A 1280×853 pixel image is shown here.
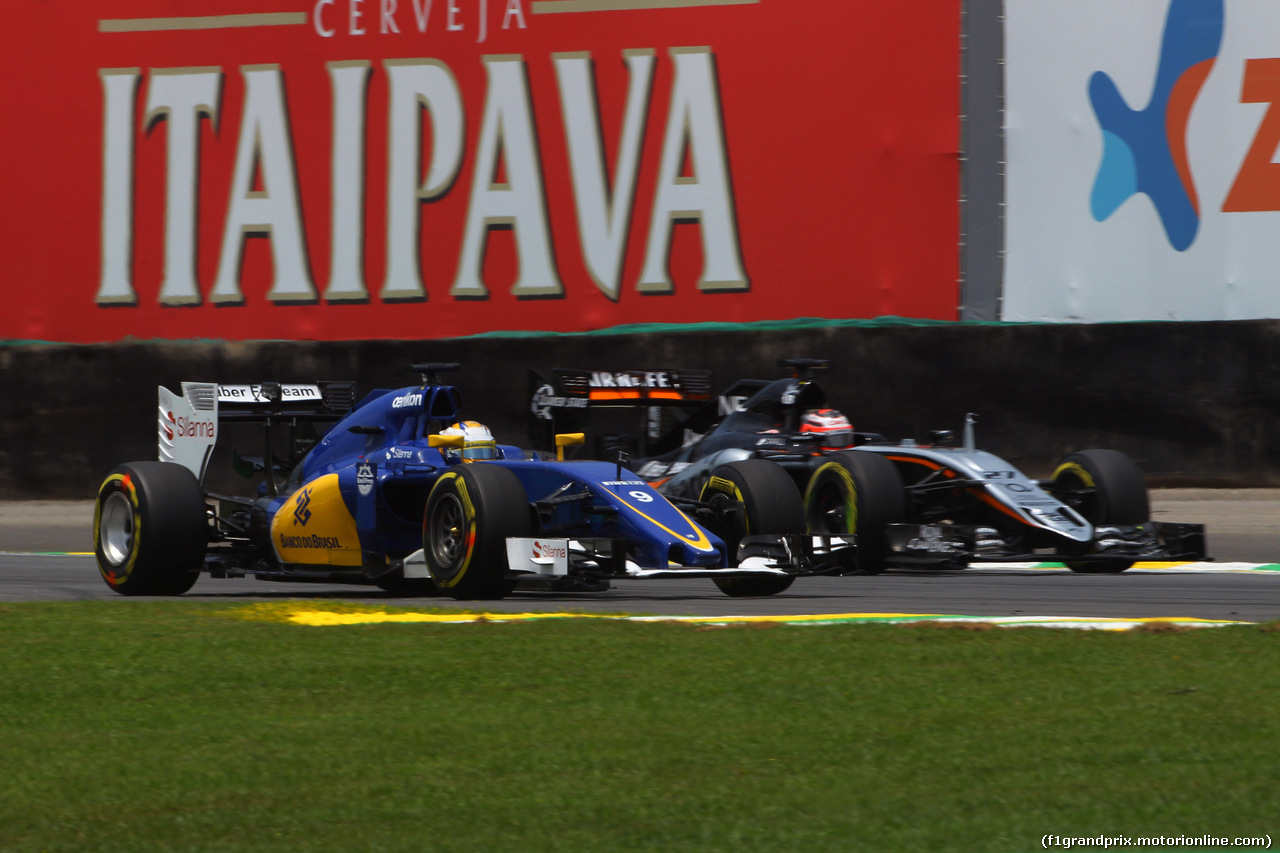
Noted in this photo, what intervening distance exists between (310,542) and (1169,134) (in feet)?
33.8

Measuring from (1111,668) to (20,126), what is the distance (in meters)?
17.2

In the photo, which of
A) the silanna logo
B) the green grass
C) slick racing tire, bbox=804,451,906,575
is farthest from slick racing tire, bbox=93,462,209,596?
the silanna logo

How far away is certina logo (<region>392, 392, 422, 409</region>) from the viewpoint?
1143cm

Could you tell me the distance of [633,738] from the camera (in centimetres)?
564

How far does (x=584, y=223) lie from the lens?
19547 mm

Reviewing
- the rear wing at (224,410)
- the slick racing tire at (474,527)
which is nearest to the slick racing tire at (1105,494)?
the slick racing tire at (474,527)

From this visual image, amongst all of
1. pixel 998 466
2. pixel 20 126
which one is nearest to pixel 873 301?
pixel 998 466

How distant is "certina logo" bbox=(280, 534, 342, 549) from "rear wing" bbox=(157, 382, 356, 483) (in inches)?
35.7

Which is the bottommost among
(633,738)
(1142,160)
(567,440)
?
(633,738)

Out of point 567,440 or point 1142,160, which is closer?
point 567,440

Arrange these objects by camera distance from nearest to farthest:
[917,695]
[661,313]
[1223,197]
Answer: [917,695] < [1223,197] < [661,313]

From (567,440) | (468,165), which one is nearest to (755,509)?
(567,440)

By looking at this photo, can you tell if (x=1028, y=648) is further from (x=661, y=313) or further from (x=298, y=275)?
(x=298, y=275)

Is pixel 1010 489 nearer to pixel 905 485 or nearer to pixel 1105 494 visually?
pixel 1105 494
